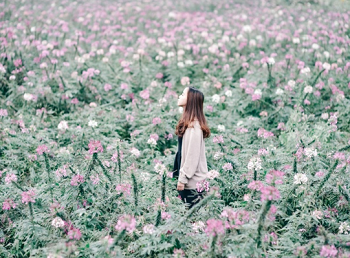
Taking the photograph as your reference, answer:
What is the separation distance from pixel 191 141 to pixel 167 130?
5.34 ft

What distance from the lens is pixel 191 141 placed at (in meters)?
3.48

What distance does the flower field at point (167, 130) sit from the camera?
2.94m

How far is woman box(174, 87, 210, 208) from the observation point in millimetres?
3484

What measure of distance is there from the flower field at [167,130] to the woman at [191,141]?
0.18 meters

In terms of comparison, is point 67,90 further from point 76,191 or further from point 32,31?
point 76,191

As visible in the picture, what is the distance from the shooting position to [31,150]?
4.59 m

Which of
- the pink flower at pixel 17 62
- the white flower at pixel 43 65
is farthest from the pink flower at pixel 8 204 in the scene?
the pink flower at pixel 17 62

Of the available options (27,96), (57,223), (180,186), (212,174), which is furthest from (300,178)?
(27,96)

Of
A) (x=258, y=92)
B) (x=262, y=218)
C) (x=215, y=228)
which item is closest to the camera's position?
(x=215, y=228)

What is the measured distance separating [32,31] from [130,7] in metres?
3.82

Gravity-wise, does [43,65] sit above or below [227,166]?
above

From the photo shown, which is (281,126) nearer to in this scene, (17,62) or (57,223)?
(57,223)

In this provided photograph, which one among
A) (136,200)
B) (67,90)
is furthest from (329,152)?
(67,90)

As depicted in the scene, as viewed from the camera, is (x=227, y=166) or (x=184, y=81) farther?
(x=184, y=81)
